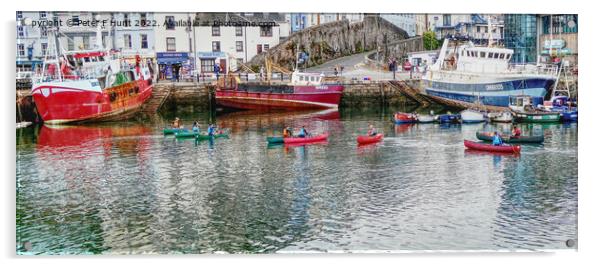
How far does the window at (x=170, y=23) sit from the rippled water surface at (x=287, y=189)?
100.0 inches

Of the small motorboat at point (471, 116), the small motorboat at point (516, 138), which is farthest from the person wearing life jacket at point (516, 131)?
the small motorboat at point (471, 116)

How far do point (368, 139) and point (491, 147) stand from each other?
2711 mm

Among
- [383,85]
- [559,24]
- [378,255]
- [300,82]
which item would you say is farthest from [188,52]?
[559,24]

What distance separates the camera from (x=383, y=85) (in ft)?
67.5

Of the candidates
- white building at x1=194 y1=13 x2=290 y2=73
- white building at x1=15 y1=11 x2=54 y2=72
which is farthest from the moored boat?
white building at x1=15 y1=11 x2=54 y2=72

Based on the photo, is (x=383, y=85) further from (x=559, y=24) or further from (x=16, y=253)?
(x=16, y=253)

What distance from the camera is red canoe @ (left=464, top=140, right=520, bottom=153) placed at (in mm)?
20859

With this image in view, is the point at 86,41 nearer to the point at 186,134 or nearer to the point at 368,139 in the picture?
the point at 186,134

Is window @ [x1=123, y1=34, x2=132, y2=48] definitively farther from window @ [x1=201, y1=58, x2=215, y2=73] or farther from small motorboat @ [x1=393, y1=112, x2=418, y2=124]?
small motorboat @ [x1=393, y1=112, x2=418, y2=124]

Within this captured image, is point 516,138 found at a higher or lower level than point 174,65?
lower

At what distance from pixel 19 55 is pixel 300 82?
19.2ft

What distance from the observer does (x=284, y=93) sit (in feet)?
69.6

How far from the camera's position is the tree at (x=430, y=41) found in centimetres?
1909

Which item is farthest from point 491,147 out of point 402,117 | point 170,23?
point 170,23
